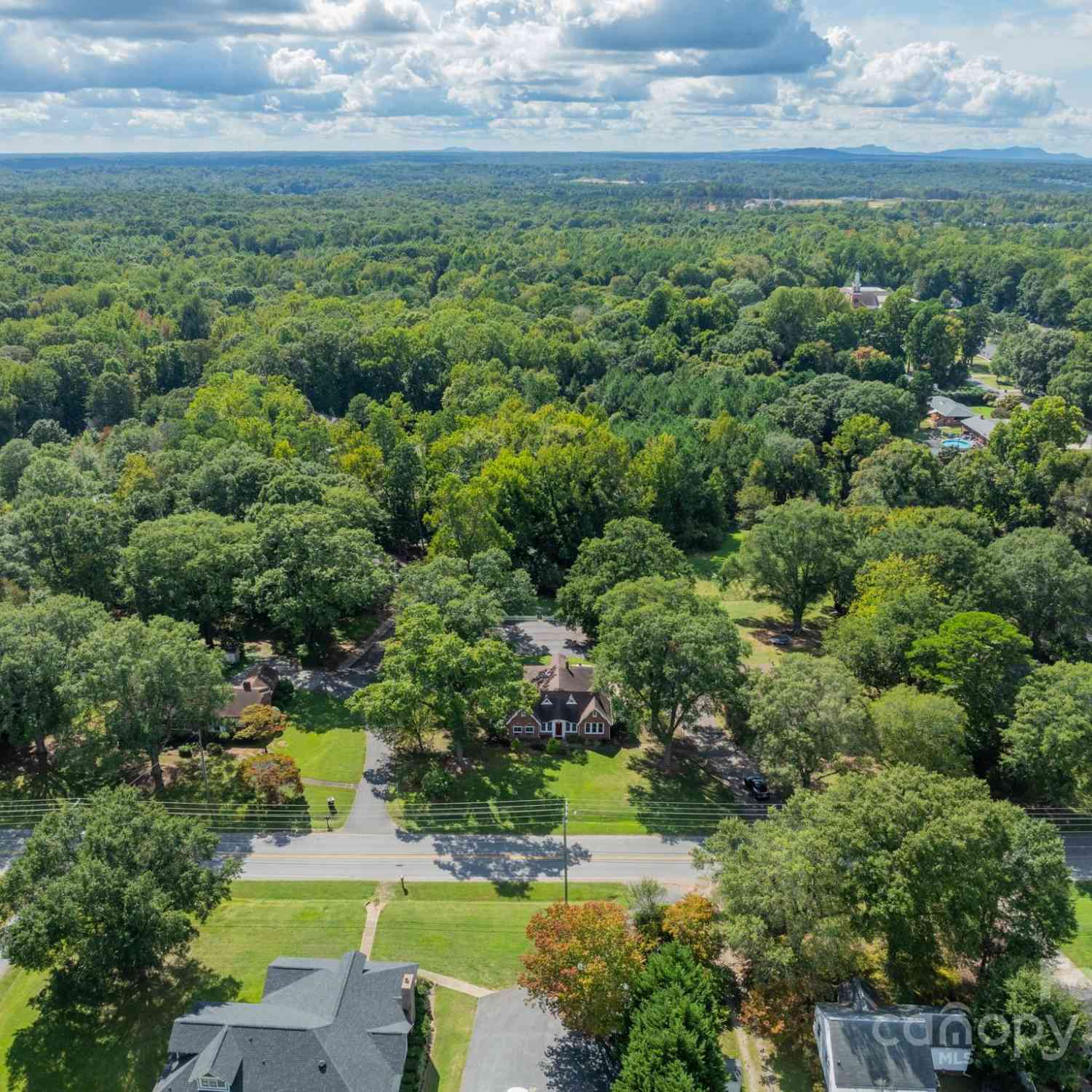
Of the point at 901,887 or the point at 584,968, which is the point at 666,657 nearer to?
the point at 901,887

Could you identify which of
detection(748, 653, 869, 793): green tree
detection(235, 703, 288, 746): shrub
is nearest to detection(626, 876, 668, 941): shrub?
detection(748, 653, 869, 793): green tree

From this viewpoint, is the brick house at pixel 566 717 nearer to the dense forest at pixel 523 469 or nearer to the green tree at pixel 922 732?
the dense forest at pixel 523 469

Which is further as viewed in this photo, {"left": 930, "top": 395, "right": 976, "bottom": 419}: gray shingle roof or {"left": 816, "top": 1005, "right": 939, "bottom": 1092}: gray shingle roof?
{"left": 930, "top": 395, "right": 976, "bottom": 419}: gray shingle roof

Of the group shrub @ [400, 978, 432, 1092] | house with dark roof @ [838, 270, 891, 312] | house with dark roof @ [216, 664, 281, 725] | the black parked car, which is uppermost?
house with dark roof @ [838, 270, 891, 312]

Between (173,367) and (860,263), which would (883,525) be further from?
(860,263)

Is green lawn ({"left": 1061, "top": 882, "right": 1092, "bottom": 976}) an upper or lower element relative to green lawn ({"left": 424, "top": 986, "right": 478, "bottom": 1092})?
lower

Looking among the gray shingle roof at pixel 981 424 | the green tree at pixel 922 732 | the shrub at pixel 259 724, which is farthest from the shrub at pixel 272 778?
the gray shingle roof at pixel 981 424

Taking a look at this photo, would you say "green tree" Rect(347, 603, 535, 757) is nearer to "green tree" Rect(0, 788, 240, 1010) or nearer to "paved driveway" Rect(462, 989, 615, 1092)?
"green tree" Rect(0, 788, 240, 1010)
